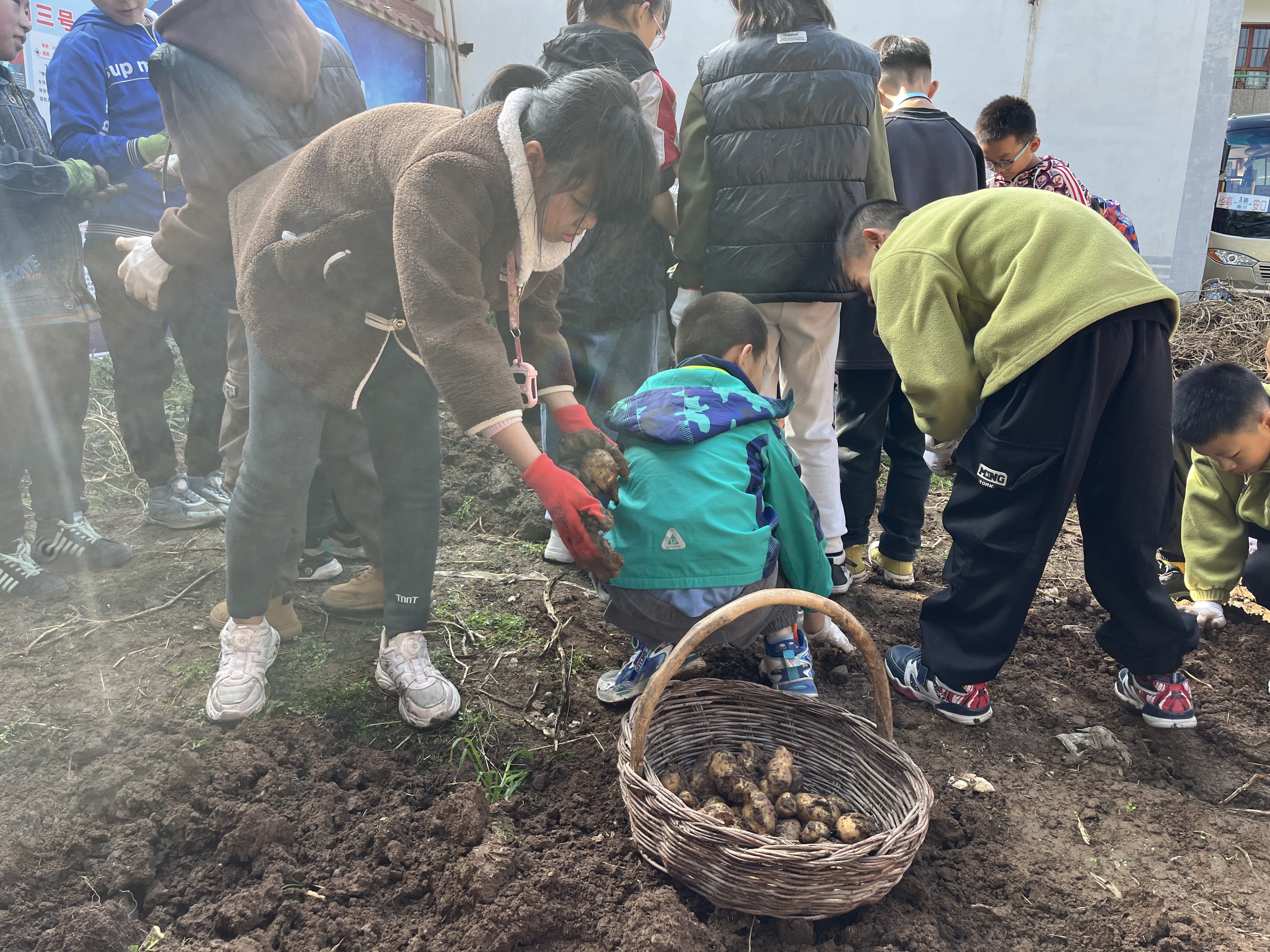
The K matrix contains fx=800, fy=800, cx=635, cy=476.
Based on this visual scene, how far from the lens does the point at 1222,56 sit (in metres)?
7.46

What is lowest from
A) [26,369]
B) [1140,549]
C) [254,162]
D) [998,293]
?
[1140,549]

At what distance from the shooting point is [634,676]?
2.22 metres

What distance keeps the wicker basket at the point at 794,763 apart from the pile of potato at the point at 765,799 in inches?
2.8

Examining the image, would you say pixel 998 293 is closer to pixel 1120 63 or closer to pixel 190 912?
pixel 190 912

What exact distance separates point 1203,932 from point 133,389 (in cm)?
358

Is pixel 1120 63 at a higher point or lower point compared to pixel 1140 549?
higher

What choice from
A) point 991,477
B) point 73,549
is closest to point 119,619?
point 73,549

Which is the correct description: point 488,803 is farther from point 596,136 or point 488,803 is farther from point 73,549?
point 73,549

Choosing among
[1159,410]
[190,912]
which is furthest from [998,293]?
[190,912]

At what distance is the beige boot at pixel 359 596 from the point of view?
8.46ft

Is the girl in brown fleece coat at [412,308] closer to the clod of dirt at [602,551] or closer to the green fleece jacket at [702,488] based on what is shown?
A: the clod of dirt at [602,551]

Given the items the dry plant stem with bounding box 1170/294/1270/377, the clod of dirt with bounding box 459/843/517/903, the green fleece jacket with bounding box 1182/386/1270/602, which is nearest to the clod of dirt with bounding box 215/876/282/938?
the clod of dirt with bounding box 459/843/517/903

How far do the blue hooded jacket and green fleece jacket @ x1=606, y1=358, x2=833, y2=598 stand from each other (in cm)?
188

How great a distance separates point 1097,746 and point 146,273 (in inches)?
113
